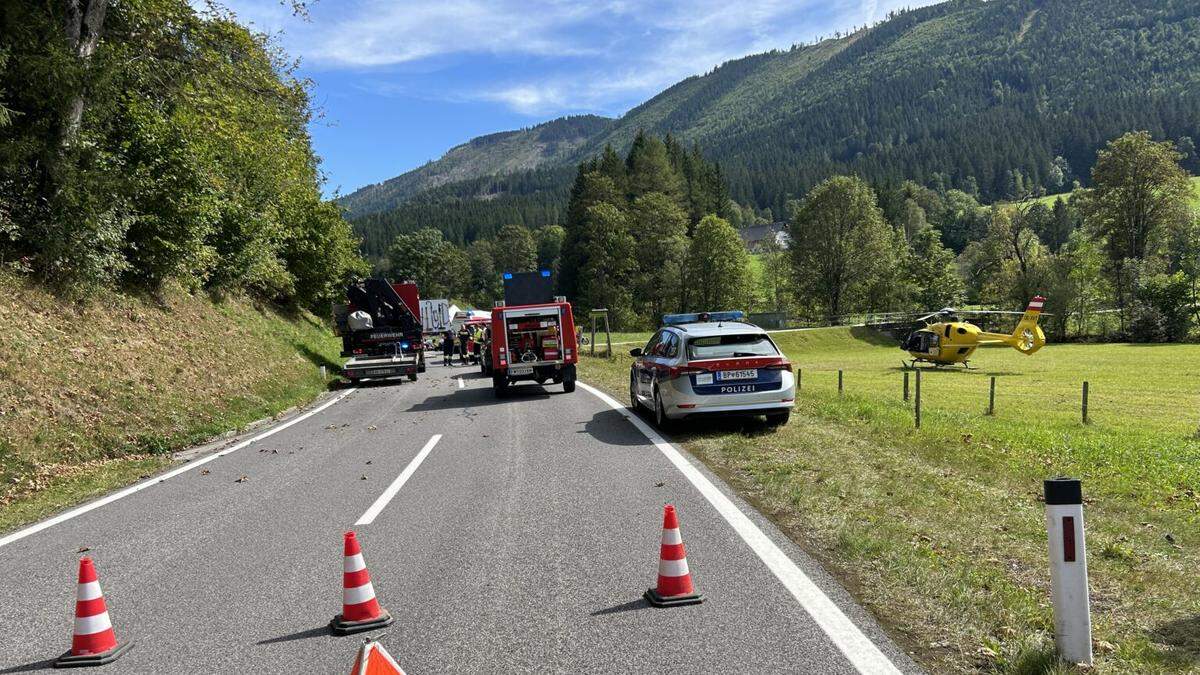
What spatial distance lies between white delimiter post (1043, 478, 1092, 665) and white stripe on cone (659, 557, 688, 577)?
1.91m

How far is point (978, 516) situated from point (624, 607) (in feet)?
11.5

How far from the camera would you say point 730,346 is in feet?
36.0

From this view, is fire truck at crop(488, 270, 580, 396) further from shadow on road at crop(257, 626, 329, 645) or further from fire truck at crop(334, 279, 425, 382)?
shadow on road at crop(257, 626, 329, 645)

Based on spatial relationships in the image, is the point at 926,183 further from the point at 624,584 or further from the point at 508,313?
the point at 624,584

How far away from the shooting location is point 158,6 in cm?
1697

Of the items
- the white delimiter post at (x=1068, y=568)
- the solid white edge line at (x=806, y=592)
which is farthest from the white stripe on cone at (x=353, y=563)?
the white delimiter post at (x=1068, y=568)

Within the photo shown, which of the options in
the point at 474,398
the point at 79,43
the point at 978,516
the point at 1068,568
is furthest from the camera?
the point at 474,398

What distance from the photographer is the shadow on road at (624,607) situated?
14.0ft

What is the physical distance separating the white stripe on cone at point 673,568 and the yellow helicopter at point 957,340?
114ft

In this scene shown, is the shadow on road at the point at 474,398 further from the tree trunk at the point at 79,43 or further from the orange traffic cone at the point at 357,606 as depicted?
the orange traffic cone at the point at 357,606

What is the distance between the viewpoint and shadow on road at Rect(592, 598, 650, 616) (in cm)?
427

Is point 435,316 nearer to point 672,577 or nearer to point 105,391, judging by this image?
point 105,391

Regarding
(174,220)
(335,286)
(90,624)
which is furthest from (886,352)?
(90,624)

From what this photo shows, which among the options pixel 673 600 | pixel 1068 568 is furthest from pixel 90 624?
pixel 1068 568
